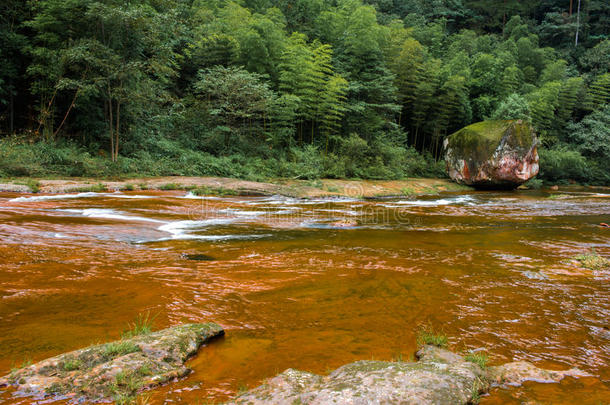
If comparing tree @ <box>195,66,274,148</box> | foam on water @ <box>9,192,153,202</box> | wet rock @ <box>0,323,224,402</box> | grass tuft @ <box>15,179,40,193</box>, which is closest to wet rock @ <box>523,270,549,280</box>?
wet rock @ <box>0,323,224,402</box>

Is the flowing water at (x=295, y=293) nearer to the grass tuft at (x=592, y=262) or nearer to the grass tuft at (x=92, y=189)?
the grass tuft at (x=592, y=262)

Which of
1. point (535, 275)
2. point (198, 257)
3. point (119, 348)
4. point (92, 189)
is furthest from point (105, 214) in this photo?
point (535, 275)

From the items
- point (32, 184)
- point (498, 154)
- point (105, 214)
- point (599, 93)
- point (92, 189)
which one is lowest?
point (105, 214)

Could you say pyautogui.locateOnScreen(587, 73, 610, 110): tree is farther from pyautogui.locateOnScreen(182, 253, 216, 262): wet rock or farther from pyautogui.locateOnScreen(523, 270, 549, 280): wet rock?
pyautogui.locateOnScreen(182, 253, 216, 262): wet rock

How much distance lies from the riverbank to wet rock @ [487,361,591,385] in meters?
12.0

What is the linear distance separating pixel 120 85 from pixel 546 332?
17405 millimetres

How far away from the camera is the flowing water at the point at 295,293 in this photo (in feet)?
8.34

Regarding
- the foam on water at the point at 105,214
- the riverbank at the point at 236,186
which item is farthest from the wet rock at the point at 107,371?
the riverbank at the point at 236,186

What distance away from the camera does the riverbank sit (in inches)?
425

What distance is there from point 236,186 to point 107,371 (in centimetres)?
1235

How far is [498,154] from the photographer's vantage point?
66.4 ft

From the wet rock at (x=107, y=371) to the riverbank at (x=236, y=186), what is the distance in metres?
10.8

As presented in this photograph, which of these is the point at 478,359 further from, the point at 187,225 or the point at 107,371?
the point at 187,225

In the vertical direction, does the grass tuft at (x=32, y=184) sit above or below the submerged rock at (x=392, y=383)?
above
